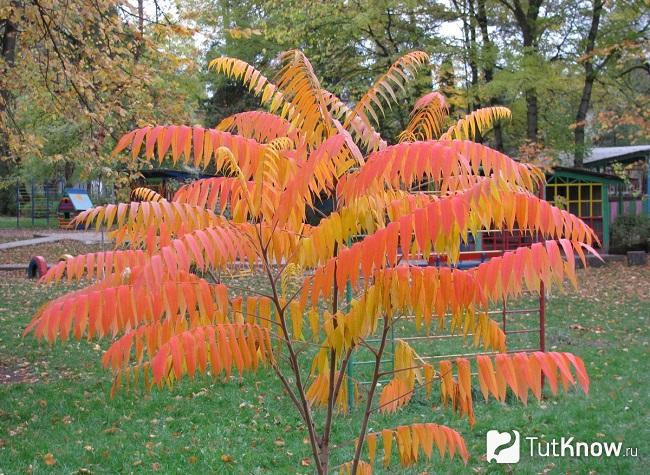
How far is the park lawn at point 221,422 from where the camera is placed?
5.48 metres

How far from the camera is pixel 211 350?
2500 millimetres

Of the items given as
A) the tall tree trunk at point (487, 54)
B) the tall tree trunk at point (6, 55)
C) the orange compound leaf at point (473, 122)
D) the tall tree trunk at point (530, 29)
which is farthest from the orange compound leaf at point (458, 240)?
the tall tree trunk at point (530, 29)

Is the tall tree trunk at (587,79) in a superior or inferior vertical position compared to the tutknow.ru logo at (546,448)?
A: superior

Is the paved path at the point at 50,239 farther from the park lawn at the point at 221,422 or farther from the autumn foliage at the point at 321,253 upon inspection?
the autumn foliage at the point at 321,253

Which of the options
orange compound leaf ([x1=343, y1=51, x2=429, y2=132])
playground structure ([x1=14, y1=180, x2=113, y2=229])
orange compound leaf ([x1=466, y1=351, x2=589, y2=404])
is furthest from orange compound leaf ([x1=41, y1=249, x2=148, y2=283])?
playground structure ([x1=14, y1=180, x2=113, y2=229])

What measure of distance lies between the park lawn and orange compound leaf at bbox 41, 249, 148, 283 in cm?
304

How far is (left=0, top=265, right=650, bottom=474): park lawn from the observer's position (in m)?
5.48

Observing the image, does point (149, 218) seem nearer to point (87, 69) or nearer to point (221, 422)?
point (221, 422)

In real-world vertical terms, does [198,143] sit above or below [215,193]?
above

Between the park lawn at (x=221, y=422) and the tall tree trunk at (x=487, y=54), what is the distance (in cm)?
1325

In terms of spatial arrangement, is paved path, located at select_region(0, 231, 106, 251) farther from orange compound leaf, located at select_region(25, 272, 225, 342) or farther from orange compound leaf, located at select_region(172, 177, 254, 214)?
orange compound leaf, located at select_region(25, 272, 225, 342)

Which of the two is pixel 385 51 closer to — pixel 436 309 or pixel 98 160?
pixel 98 160

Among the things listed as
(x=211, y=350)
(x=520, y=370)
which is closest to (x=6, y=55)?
(x=211, y=350)

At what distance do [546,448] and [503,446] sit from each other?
361 mm
